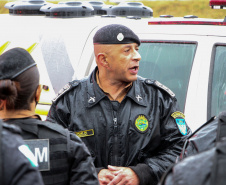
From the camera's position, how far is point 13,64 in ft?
8.07

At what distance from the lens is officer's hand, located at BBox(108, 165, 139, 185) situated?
3.13 metres

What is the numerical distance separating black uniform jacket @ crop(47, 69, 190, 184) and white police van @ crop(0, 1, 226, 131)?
1.30 ft

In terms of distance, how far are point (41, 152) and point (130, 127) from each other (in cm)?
89

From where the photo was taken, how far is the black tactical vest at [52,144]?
245 cm

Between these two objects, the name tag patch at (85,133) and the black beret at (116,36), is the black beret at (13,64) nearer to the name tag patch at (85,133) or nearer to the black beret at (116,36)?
the name tag patch at (85,133)

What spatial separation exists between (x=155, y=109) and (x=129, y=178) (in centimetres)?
46

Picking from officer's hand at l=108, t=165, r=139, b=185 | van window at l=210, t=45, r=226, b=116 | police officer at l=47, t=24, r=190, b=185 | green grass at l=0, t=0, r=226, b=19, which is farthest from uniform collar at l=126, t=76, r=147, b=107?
green grass at l=0, t=0, r=226, b=19

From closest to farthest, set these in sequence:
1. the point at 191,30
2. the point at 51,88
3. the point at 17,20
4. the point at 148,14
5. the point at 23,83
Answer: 1. the point at 23,83
2. the point at 191,30
3. the point at 51,88
4. the point at 17,20
5. the point at 148,14

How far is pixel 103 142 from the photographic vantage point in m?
3.23

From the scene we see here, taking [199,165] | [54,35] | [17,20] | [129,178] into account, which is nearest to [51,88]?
[54,35]

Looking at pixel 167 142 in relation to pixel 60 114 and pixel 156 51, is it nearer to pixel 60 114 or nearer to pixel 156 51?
pixel 60 114

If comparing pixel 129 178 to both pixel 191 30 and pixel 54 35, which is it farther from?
pixel 54 35

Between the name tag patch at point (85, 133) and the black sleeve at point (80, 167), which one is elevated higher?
the black sleeve at point (80, 167)

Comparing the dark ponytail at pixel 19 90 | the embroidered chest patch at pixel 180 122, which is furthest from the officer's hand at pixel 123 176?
the dark ponytail at pixel 19 90
